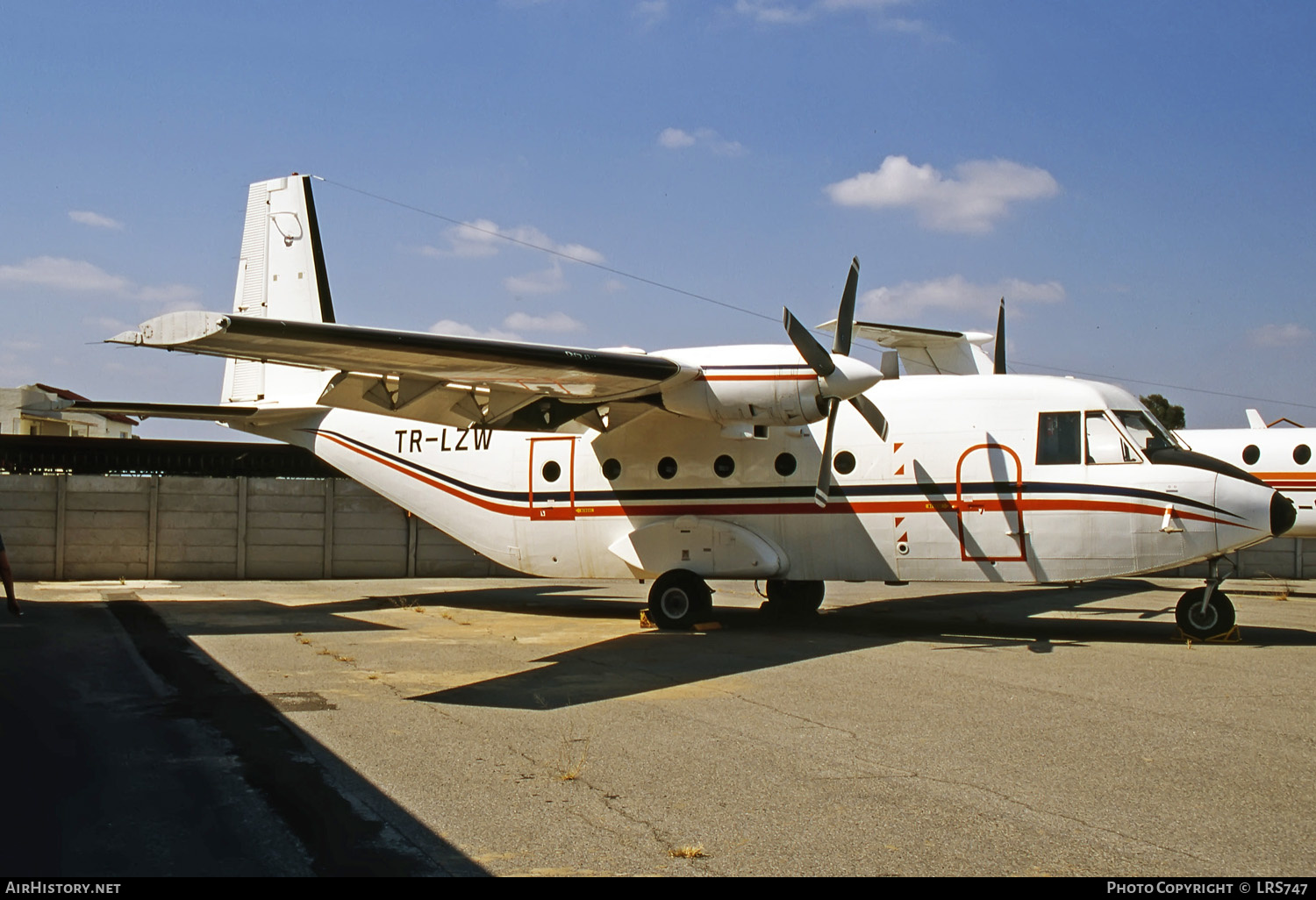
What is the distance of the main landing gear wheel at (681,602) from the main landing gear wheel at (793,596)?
1734mm

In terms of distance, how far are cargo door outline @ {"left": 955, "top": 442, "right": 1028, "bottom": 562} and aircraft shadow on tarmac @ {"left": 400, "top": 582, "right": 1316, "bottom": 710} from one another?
1.14m

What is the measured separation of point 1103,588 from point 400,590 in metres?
15.8

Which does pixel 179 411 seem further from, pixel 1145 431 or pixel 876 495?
pixel 1145 431

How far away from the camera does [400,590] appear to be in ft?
70.3

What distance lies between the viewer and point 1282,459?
842 inches

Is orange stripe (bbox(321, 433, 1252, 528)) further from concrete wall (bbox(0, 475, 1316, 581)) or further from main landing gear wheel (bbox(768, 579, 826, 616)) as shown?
concrete wall (bbox(0, 475, 1316, 581))

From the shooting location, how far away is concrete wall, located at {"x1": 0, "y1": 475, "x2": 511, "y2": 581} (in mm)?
22047

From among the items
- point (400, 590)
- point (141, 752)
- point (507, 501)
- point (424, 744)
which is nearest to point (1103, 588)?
point (507, 501)

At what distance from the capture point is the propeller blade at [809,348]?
12.2 m

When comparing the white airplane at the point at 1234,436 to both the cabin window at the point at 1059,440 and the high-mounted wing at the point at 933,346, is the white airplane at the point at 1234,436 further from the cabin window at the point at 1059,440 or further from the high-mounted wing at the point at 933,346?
the cabin window at the point at 1059,440

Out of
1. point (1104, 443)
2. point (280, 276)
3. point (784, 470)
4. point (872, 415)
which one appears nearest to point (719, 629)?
point (784, 470)

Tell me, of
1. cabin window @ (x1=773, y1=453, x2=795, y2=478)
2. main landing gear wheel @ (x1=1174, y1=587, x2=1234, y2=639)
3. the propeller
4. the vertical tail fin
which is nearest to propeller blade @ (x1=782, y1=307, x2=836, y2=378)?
the propeller

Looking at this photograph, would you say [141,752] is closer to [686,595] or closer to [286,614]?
[686,595]

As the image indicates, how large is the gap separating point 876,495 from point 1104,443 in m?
2.99
